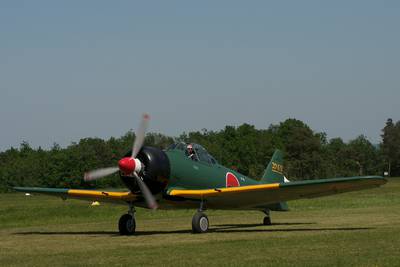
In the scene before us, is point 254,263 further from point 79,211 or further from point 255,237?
point 79,211

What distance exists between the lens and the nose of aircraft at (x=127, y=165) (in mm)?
17453

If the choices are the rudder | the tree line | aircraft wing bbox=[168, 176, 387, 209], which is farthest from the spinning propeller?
the tree line

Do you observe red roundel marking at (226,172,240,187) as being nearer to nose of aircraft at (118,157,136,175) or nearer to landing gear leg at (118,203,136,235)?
landing gear leg at (118,203,136,235)

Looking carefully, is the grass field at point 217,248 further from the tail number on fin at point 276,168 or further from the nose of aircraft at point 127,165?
the tail number on fin at point 276,168

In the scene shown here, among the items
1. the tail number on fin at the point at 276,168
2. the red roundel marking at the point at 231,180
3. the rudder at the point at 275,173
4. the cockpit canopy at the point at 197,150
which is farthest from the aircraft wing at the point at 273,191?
the tail number on fin at the point at 276,168

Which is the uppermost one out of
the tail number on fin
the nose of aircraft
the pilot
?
the pilot

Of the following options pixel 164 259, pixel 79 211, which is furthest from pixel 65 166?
pixel 164 259

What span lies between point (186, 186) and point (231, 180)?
245cm

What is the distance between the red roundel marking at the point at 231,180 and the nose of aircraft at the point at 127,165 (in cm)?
435

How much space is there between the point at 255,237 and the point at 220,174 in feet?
14.4

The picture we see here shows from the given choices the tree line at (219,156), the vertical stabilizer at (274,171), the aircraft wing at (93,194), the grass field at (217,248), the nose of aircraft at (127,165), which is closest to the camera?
the grass field at (217,248)

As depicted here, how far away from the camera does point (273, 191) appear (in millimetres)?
18828

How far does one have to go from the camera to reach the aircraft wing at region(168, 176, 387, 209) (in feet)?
58.3

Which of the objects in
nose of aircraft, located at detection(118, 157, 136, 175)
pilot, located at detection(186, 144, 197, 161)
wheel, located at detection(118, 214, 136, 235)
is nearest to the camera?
nose of aircraft, located at detection(118, 157, 136, 175)
